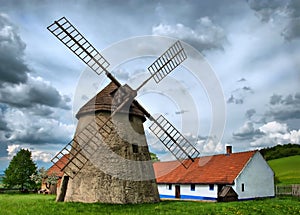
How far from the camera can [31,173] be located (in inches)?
1345

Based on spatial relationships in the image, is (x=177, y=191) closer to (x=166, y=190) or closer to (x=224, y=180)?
(x=166, y=190)

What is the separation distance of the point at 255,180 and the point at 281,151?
5209 cm

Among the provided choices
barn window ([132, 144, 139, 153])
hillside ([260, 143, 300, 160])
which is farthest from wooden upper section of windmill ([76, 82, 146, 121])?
hillside ([260, 143, 300, 160])

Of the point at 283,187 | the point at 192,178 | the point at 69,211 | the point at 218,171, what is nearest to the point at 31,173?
the point at 192,178

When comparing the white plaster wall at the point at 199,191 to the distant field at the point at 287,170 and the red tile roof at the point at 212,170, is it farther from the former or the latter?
the distant field at the point at 287,170

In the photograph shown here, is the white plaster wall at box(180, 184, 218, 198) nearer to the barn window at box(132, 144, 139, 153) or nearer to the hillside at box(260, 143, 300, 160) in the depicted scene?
the barn window at box(132, 144, 139, 153)

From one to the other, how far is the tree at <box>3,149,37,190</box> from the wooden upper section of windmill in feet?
62.8

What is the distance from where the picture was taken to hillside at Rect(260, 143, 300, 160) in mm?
69938

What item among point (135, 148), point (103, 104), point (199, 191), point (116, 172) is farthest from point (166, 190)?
point (103, 104)

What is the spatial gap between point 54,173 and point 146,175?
2084 centimetres

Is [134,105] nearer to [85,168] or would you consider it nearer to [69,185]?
[85,168]

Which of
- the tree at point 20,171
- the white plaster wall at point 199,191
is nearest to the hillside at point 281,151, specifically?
the white plaster wall at point 199,191

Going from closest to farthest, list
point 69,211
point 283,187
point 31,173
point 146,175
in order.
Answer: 1. point 69,211
2. point 146,175
3. point 283,187
4. point 31,173

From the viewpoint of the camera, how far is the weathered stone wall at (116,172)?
16016mm
